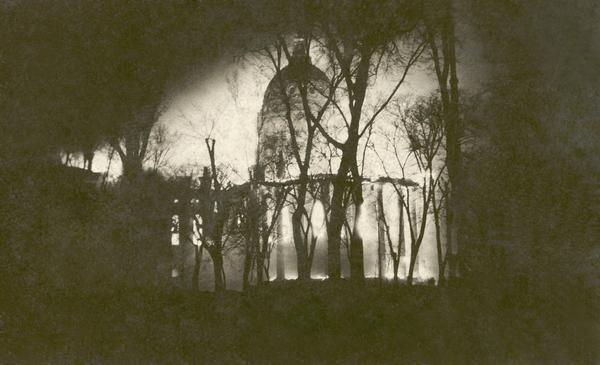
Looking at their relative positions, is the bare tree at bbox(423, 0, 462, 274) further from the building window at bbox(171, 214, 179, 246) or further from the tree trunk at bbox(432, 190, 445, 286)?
the building window at bbox(171, 214, 179, 246)

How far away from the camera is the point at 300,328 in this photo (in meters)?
10.7

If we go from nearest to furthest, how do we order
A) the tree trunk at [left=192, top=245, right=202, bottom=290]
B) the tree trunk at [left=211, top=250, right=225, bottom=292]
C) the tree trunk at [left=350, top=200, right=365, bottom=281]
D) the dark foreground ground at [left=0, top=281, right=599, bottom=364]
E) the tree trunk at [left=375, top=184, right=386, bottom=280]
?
the dark foreground ground at [left=0, top=281, right=599, bottom=364]
the tree trunk at [left=211, top=250, right=225, bottom=292]
the tree trunk at [left=192, top=245, right=202, bottom=290]
the tree trunk at [left=350, top=200, right=365, bottom=281]
the tree trunk at [left=375, top=184, right=386, bottom=280]

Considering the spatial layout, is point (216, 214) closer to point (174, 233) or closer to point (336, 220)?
point (174, 233)

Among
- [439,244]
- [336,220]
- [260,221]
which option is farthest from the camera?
[260,221]

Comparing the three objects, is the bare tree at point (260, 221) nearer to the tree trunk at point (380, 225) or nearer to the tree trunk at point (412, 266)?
the tree trunk at point (380, 225)

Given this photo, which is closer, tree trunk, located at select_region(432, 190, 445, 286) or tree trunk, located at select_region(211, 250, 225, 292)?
tree trunk, located at select_region(211, 250, 225, 292)

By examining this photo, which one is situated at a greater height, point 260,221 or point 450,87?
point 450,87

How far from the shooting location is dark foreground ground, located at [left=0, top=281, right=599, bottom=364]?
32.8 ft

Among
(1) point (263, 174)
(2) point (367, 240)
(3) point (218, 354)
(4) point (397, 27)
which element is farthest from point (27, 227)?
(4) point (397, 27)

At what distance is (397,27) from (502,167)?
4384 mm

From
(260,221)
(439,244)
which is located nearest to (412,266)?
(439,244)

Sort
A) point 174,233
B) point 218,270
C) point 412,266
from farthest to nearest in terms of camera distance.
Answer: point 174,233, point 412,266, point 218,270

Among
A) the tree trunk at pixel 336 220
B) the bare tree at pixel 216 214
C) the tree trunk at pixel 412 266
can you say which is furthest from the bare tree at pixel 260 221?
the tree trunk at pixel 412 266

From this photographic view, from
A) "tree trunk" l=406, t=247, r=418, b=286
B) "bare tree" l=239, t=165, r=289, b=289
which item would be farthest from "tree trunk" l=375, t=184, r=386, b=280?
"bare tree" l=239, t=165, r=289, b=289
